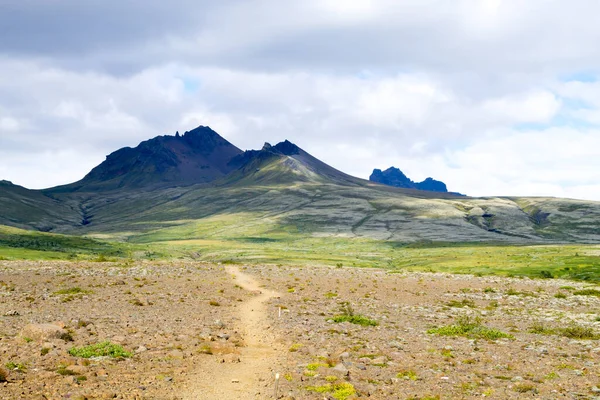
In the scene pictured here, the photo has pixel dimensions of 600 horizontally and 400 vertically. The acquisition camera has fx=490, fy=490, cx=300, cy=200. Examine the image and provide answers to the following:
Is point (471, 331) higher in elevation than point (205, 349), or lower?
lower

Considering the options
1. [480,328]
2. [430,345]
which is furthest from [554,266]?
[430,345]

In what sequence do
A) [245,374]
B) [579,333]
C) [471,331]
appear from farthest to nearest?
[471,331] < [579,333] < [245,374]

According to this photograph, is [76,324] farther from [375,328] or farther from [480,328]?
[480,328]

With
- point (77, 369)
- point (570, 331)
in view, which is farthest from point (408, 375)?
point (570, 331)

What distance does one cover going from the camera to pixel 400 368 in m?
23.8

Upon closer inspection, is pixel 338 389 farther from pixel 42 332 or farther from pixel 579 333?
pixel 579 333

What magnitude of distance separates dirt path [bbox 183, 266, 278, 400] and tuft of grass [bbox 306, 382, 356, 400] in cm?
200

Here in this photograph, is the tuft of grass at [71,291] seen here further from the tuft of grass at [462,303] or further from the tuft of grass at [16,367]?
the tuft of grass at [462,303]

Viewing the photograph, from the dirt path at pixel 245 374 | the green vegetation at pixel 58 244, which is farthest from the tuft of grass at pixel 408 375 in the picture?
the green vegetation at pixel 58 244

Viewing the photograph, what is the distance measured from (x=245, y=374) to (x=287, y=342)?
6583mm

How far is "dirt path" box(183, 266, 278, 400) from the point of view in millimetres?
20359

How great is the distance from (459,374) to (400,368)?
274 cm

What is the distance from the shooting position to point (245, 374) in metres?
23.3

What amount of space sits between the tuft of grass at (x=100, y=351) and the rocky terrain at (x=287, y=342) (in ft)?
0.49
